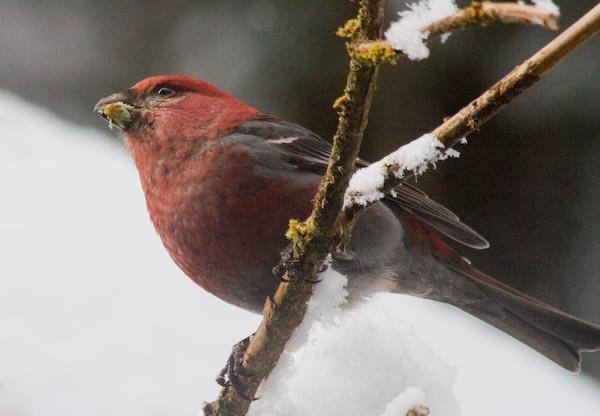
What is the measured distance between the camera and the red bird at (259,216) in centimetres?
290

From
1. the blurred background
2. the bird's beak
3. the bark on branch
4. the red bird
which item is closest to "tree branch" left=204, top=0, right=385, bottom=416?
the bark on branch

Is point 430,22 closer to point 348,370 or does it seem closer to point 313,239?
point 313,239

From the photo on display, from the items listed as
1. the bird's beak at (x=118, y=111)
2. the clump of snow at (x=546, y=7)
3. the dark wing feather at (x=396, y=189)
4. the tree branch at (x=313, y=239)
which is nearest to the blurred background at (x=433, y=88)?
the dark wing feather at (x=396, y=189)

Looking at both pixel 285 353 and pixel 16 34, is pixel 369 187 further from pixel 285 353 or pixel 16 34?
pixel 16 34

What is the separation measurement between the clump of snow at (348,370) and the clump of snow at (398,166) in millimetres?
487

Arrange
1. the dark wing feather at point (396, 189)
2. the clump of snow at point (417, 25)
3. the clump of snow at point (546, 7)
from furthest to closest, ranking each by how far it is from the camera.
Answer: the dark wing feather at point (396, 189)
the clump of snow at point (417, 25)
the clump of snow at point (546, 7)

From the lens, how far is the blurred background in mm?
4668

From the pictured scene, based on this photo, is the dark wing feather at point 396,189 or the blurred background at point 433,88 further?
the blurred background at point 433,88

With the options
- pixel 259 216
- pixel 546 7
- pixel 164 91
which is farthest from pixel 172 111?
pixel 546 7

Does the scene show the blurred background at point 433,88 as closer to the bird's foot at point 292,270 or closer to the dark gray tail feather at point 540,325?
the dark gray tail feather at point 540,325

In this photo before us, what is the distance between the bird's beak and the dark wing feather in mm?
493

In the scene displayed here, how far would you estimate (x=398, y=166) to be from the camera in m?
1.73

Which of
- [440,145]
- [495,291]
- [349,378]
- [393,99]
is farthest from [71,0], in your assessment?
[440,145]

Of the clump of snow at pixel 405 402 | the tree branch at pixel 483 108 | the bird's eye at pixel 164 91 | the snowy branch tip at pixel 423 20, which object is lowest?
the clump of snow at pixel 405 402
